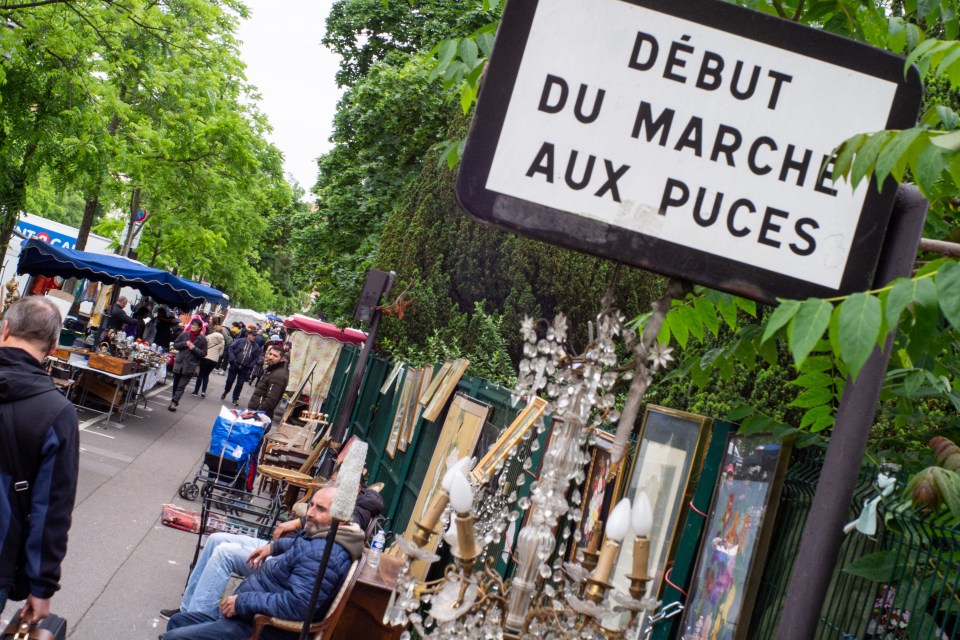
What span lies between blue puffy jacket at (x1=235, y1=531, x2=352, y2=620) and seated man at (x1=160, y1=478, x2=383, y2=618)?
591 millimetres

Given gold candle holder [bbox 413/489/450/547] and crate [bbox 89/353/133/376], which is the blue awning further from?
gold candle holder [bbox 413/489/450/547]

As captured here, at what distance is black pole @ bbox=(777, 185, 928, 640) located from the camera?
1.91 meters

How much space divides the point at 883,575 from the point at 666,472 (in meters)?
1.56

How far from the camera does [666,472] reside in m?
4.28

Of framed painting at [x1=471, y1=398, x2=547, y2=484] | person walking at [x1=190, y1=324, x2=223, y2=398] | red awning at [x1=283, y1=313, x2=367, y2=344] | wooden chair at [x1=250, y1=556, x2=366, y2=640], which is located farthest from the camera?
person walking at [x1=190, y1=324, x2=223, y2=398]

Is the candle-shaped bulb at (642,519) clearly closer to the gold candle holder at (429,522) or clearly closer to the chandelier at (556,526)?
the chandelier at (556,526)

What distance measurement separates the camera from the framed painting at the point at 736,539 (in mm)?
3506

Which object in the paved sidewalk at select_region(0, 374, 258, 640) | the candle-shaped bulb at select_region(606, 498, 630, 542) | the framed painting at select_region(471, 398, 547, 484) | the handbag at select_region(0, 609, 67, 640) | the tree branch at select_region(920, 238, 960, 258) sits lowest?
the paved sidewalk at select_region(0, 374, 258, 640)

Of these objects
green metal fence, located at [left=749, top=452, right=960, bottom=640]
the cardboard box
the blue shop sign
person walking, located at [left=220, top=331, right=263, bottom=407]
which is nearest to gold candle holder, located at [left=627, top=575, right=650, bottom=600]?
green metal fence, located at [left=749, top=452, right=960, bottom=640]

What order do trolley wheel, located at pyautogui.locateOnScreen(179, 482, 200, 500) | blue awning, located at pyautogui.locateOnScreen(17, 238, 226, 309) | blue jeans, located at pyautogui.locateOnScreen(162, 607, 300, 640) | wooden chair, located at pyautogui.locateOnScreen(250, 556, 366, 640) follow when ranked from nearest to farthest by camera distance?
wooden chair, located at pyautogui.locateOnScreen(250, 556, 366, 640), blue jeans, located at pyautogui.locateOnScreen(162, 607, 300, 640), trolley wheel, located at pyautogui.locateOnScreen(179, 482, 200, 500), blue awning, located at pyautogui.locateOnScreen(17, 238, 226, 309)

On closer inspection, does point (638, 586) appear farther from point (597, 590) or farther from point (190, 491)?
point (190, 491)

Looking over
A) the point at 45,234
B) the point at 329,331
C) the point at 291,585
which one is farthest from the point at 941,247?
the point at 45,234

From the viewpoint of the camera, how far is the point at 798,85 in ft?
6.21

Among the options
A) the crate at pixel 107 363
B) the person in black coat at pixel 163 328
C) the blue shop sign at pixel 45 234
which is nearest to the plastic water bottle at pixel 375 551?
the crate at pixel 107 363
